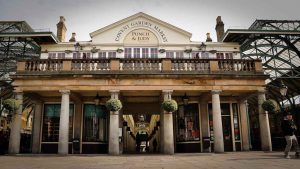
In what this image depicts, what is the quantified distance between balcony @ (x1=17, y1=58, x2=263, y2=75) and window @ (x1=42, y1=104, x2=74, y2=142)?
3694 mm

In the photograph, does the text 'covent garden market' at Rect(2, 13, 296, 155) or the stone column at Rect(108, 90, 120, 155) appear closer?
the stone column at Rect(108, 90, 120, 155)

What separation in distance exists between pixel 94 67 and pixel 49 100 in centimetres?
506

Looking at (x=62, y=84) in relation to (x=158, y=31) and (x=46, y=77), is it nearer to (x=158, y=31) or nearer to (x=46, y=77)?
(x=46, y=77)

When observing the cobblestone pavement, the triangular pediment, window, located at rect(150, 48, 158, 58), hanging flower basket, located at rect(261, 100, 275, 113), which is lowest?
the cobblestone pavement

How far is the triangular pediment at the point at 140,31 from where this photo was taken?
21.2 m

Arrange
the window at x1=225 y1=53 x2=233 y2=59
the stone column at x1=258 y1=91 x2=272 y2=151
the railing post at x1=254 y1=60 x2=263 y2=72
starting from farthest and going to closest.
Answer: the window at x1=225 y1=53 x2=233 y2=59 → the railing post at x1=254 y1=60 x2=263 y2=72 → the stone column at x1=258 y1=91 x2=272 y2=151

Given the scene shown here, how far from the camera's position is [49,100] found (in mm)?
18844

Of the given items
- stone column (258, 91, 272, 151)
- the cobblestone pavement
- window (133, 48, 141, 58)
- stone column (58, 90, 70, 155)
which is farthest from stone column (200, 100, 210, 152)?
stone column (58, 90, 70, 155)

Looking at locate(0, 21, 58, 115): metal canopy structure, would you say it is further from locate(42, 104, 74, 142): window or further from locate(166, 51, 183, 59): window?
locate(166, 51, 183, 59): window

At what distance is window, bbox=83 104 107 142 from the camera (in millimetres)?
18516

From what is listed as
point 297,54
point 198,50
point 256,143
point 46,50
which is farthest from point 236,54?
point 46,50

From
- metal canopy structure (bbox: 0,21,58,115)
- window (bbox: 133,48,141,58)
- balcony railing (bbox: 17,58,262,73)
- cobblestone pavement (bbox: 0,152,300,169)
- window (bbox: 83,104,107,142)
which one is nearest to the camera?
cobblestone pavement (bbox: 0,152,300,169)

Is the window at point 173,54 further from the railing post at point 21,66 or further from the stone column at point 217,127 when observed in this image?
the railing post at point 21,66

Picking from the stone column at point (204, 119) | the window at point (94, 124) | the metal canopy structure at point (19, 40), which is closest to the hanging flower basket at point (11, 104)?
the window at point (94, 124)
